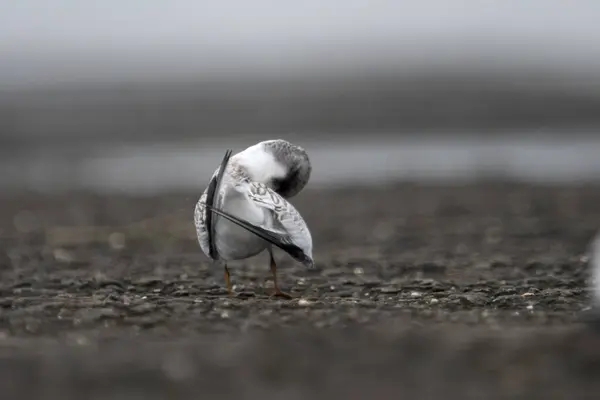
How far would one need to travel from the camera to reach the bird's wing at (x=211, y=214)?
643cm

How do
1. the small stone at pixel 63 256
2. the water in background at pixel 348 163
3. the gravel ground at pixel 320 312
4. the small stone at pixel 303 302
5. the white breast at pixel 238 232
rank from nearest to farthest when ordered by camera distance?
the gravel ground at pixel 320 312 < the small stone at pixel 303 302 < the white breast at pixel 238 232 < the small stone at pixel 63 256 < the water in background at pixel 348 163

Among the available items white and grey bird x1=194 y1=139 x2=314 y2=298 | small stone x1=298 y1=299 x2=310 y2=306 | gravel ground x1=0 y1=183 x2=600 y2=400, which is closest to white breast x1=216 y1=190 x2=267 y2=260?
white and grey bird x1=194 y1=139 x2=314 y2=298

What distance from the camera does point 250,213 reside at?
6.41 m

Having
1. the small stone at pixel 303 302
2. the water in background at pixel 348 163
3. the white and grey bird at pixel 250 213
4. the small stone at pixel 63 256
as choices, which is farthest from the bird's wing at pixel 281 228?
the water in background at pixel 348 163

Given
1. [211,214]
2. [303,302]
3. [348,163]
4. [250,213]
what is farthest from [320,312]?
[348,163]

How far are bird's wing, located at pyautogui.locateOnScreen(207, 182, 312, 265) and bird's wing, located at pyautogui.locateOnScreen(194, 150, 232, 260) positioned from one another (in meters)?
0.08

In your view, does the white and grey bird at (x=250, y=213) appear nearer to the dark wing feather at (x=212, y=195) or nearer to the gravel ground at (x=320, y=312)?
the dark wing feather at (x=212, y=195)

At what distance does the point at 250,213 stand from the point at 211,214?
25 cm

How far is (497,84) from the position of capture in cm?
2678

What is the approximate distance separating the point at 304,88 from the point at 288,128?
5003 millimetres

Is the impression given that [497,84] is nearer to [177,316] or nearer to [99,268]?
[99,268]

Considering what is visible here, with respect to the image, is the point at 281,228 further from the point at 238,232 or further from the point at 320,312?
the point at 320,312

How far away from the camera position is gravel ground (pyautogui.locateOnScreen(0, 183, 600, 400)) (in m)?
4.46

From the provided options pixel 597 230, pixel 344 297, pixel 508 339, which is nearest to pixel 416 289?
pixel 344 297
